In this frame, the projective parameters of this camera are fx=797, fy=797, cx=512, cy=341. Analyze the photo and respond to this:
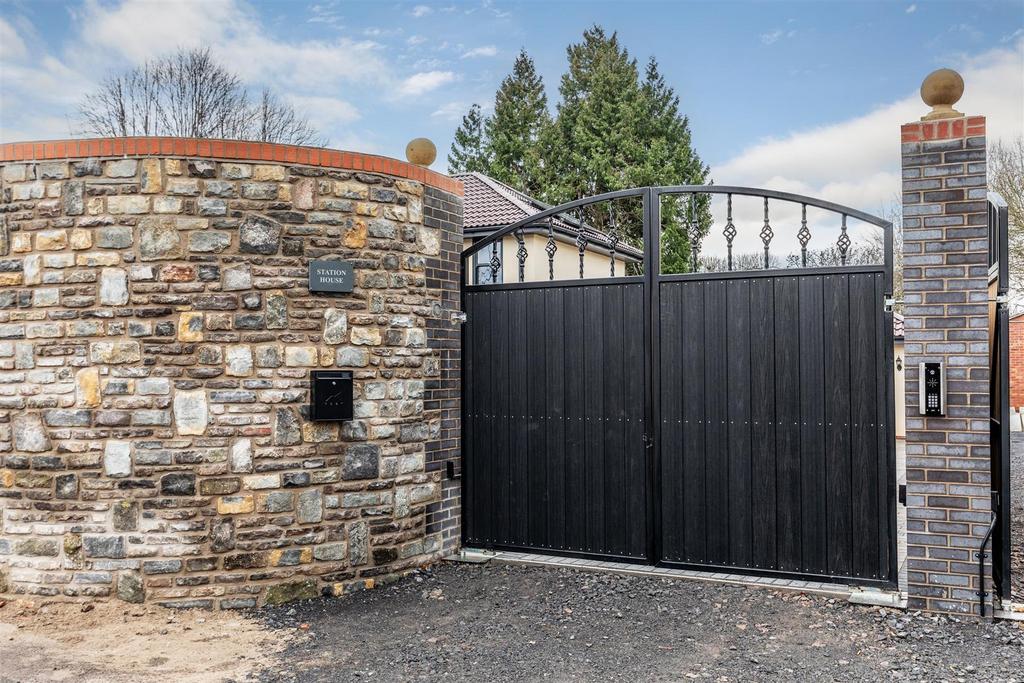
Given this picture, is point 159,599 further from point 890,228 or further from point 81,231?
point 890,228

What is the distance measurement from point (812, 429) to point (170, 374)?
442cm

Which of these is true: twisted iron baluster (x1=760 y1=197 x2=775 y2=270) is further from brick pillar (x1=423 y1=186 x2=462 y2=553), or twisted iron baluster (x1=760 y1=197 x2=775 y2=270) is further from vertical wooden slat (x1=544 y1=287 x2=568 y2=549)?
brick pillar (x1=423 y1=186 x2=462 y2=553)

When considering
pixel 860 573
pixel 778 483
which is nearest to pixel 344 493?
pixel 778 483

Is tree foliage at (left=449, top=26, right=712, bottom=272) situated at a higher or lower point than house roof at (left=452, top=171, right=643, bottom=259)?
higher

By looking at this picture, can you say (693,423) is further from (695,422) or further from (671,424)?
(671,424)

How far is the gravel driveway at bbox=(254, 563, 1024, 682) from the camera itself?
425cm

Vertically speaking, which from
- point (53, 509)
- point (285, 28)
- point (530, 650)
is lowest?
point (530, 650)

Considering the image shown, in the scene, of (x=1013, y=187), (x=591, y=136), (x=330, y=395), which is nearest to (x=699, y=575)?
(x=330, y=395)

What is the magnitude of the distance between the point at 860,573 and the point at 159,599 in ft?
15.5

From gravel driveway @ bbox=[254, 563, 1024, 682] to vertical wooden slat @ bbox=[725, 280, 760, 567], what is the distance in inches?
15.4

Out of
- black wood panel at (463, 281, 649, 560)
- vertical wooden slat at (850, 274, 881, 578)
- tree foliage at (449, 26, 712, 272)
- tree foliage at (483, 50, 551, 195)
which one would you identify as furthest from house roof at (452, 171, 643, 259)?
vertical wooden slat at (850, 274, 881, 578)

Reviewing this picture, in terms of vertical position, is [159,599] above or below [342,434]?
below

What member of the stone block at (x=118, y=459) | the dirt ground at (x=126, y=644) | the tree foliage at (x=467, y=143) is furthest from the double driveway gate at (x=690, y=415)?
the tree foliage at (x=467, y=143)

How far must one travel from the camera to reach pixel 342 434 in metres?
5.74
